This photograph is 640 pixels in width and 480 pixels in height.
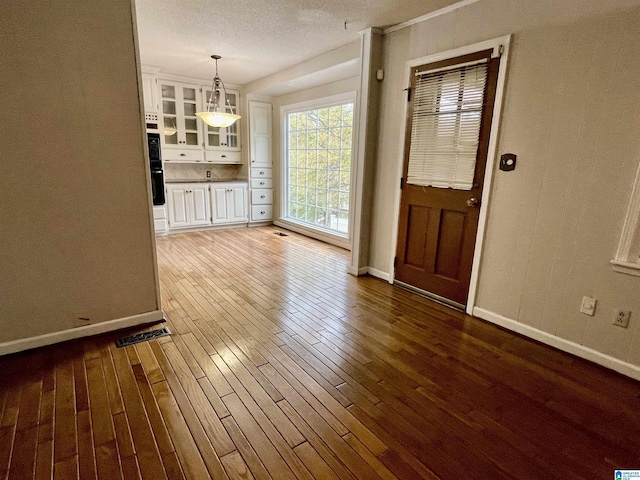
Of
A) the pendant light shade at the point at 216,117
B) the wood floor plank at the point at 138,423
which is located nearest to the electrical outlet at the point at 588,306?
the wood floor plank at the point at 138,423

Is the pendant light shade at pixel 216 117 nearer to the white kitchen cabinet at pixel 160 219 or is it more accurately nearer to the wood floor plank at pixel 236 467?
the white kitchen cabinet at pixel 160 219

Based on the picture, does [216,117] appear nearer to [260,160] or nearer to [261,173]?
[260,160]

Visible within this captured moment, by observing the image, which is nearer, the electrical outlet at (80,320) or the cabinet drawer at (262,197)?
the electrical outlet at (80,320)

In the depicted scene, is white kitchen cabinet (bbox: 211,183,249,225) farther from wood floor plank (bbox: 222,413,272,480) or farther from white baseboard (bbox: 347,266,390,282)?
wood floor plank (bbox: 222,413,272,480)

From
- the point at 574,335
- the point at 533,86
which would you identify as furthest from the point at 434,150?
the point at 574,335

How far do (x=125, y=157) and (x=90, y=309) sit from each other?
1121 mm

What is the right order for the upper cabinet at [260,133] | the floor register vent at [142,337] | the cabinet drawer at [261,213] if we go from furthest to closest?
the cabinet drawer at [261,213]
the upper cabinet at [260,133]
the floor register vent at [142,337]

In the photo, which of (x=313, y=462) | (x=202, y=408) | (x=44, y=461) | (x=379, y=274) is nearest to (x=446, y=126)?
(x=379, y=274)

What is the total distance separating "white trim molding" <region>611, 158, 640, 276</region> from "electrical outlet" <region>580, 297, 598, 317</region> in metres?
0.25

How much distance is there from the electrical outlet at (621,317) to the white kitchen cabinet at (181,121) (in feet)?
19.2

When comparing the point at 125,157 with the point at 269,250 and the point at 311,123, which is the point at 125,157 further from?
the point at 311,123

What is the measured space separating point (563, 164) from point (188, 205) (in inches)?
203

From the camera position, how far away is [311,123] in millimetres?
5488

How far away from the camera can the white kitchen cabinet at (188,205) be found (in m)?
5.54
